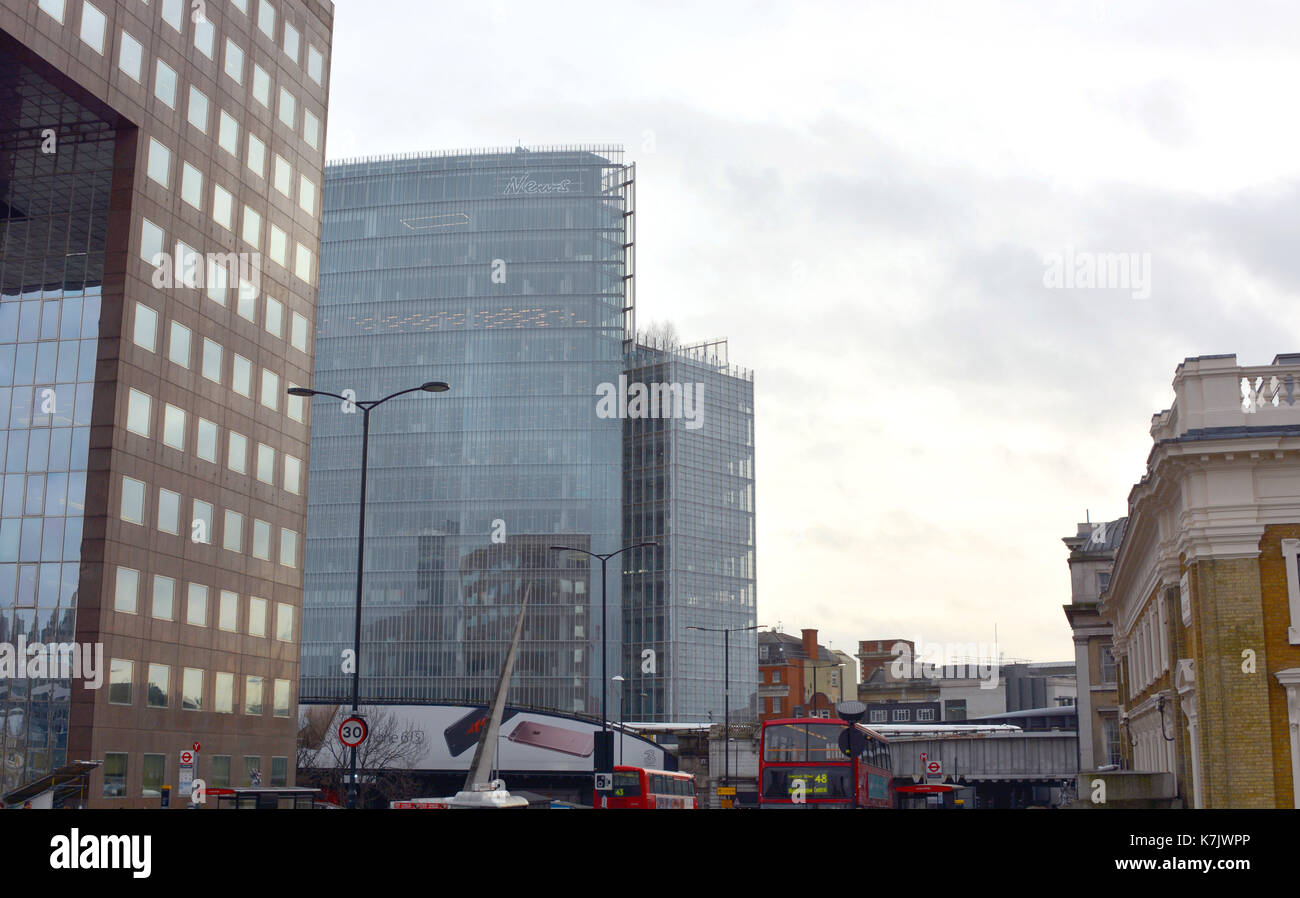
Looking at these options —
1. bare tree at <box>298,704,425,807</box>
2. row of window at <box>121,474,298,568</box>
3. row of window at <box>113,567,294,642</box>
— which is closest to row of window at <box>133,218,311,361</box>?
row of window at <box>121,474,298,568</box>

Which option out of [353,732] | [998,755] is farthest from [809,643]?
[353,732]

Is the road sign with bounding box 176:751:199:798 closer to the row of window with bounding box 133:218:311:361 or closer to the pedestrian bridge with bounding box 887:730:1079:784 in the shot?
the row of window with bounding box 133:218:311:361

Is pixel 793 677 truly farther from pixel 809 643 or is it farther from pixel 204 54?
pixel 204 54

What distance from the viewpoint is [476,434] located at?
15375 centimetres

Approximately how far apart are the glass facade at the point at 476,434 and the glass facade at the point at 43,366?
93160 millimetres

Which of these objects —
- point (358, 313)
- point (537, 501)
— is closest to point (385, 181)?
point (358, 313)

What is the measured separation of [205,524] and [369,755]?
25.2m

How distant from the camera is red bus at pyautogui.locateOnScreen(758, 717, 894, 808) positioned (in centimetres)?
4191

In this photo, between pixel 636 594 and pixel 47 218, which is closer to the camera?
pixel 47 218

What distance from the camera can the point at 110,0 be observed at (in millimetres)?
54812
